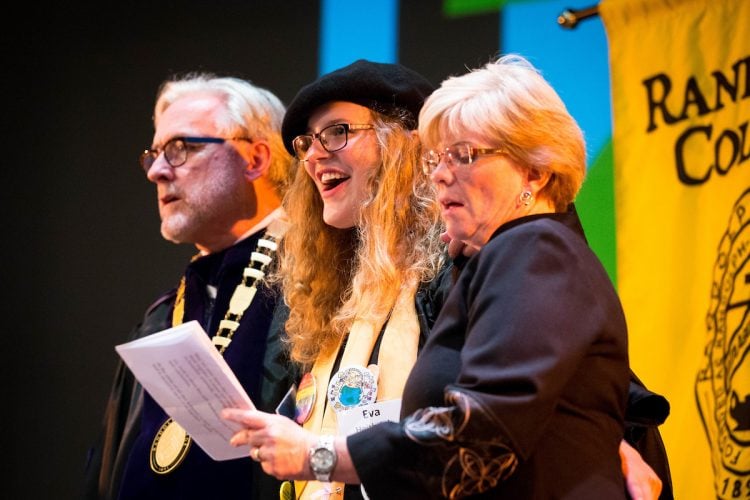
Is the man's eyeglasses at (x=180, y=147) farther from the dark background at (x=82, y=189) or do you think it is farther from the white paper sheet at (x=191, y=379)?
the white paper sheet at (x=191, y=379)

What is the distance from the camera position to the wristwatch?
1.57m

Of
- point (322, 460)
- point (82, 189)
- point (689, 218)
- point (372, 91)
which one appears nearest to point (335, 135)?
point (372, 91)

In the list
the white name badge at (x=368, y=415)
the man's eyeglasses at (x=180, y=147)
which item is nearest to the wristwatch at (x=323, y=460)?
the white name badge at (x=368, y=415)

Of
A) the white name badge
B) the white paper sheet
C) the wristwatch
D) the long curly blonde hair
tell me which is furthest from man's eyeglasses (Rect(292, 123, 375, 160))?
the wristwatch

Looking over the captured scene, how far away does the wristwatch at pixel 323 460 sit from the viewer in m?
1.57

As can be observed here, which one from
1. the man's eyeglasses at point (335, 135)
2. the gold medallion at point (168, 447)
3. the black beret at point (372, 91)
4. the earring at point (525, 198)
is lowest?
the gold medallion at point (168, 447)

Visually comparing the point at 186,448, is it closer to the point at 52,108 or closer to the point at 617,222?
the point at 617,222

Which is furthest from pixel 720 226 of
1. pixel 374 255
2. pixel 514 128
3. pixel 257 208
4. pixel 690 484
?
pixel 257 208

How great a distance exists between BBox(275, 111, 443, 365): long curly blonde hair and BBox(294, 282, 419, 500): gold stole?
35 mm

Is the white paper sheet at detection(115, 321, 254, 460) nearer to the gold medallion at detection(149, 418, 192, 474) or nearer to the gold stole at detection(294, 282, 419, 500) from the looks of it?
the gold stole at detection(294, 282, 419, 500)

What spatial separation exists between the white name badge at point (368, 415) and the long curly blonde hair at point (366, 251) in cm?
25

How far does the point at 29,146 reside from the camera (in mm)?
4062

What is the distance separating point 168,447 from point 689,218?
1.57m

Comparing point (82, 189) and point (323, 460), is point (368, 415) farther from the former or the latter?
point (82, 189)
